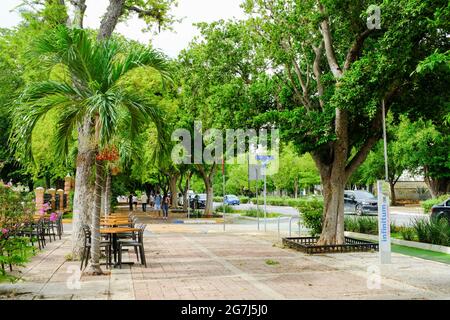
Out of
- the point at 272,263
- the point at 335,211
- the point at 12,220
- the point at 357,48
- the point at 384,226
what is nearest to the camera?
the point at 12,220

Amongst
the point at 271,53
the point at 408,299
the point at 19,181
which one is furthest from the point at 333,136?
the point at 19,181

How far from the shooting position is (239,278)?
9.70 m

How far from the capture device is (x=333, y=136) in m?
13.4

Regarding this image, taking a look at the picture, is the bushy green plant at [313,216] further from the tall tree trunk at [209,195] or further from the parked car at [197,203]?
the parked car at [197,203]

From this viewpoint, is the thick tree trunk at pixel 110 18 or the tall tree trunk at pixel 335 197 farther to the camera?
the thick tree trunk at pixel 110 18

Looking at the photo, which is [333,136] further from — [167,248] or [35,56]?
[35,56]

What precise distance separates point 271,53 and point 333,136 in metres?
3.22

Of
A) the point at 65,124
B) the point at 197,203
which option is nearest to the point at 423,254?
the point at 65,124

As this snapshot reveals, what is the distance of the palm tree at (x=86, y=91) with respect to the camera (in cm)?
1006

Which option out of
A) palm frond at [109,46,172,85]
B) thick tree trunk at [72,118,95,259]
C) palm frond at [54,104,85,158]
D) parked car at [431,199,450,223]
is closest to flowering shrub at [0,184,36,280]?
palm frond at [54,104,85,158]

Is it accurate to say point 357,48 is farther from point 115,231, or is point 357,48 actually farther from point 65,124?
point 115,231

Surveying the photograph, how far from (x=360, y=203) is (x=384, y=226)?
2218 centimetres

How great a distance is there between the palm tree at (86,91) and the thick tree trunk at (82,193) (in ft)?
5.70

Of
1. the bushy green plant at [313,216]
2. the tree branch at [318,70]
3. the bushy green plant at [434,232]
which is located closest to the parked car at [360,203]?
the bushy green plant at [313,216]
